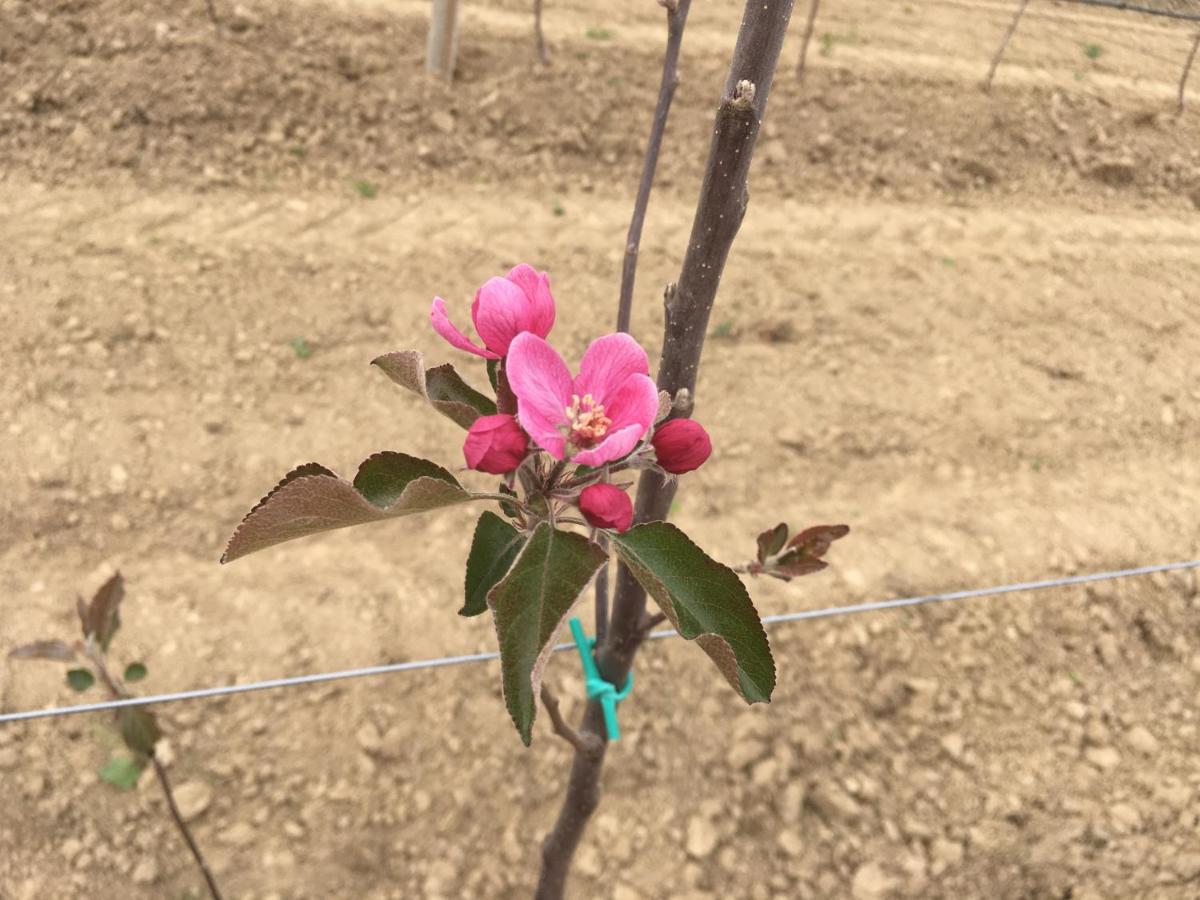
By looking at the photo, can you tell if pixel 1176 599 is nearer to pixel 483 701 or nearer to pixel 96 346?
pixel 483 701

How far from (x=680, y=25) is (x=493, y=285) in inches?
17.3

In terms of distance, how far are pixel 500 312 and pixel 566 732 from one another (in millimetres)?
755

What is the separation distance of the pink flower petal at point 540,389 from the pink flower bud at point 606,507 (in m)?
0.04

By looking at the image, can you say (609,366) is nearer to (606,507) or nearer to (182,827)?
(606,507)

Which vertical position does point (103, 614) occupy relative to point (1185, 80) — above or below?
below

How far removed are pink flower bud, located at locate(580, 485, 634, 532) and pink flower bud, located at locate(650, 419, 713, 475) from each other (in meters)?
0.07

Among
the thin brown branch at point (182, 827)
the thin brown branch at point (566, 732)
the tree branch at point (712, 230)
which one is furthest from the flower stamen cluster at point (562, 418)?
the thin brown branch at point (182, 827)

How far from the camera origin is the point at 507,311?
879mm

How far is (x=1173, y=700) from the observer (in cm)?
288

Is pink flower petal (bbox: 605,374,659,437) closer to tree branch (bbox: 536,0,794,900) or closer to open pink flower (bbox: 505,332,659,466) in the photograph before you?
open pink flower (bbox: 505,332,659,466)

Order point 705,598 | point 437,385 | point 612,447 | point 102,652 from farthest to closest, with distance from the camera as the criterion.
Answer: point 102,652 → point 437,385 → point 705,598 → point 612,447

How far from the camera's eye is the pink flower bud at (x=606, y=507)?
0.83 metres

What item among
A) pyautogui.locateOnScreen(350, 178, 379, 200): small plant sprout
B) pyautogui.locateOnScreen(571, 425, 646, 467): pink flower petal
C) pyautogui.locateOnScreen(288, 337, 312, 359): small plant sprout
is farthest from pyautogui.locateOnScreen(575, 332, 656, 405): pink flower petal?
pyautogui.locateOnScreen(350, 178, 379, 200): small plant sprout

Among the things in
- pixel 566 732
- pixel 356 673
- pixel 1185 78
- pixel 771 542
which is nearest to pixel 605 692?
pixel 566 732
